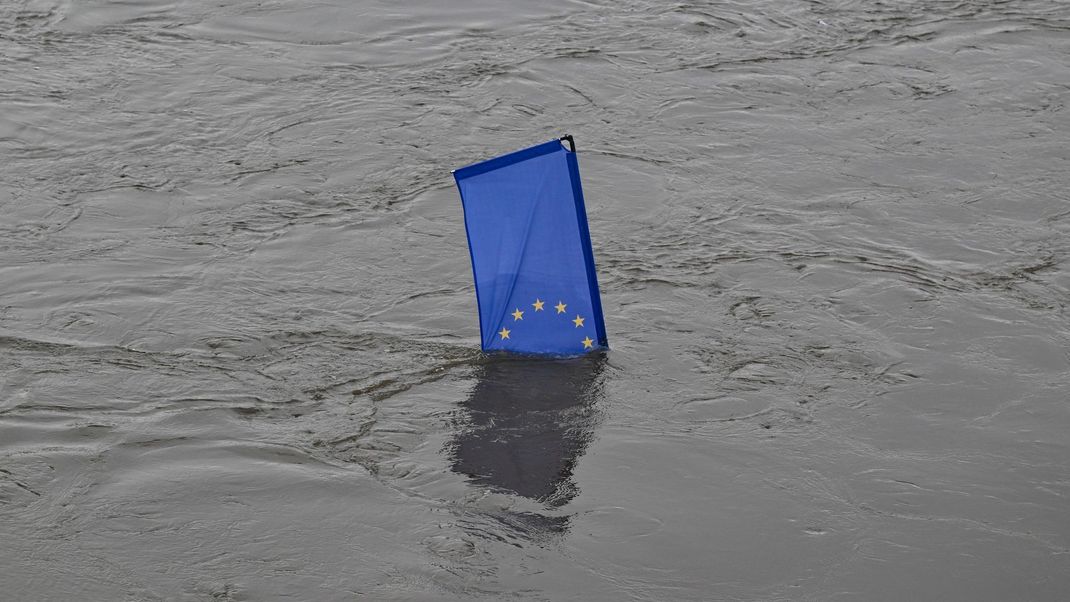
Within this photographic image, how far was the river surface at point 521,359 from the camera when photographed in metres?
5.41

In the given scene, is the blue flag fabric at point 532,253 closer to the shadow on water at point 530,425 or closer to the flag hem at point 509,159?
the flag hem at point 509,159

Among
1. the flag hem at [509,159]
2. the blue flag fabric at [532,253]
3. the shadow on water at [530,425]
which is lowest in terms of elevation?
the shadow on water at [530,425]

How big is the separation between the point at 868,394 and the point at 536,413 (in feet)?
5.55

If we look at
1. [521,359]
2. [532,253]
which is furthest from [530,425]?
[532,253]

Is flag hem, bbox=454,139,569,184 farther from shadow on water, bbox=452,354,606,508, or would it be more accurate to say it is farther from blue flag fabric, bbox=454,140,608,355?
shadow on water, bbox=452,354,606,508

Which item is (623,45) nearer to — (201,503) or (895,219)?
(895,219)

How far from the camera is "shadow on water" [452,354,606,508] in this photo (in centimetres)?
589

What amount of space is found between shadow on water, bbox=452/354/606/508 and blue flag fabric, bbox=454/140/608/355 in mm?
148

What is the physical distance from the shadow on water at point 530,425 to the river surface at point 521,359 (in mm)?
22

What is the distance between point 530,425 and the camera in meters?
6.35

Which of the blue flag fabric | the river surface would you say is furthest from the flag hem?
the river surface

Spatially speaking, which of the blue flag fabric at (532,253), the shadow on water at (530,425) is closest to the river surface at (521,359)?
the shadow on water at (530,425)

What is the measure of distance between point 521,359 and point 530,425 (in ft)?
2.08

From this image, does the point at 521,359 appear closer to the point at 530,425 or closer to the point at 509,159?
the point at 530,425
